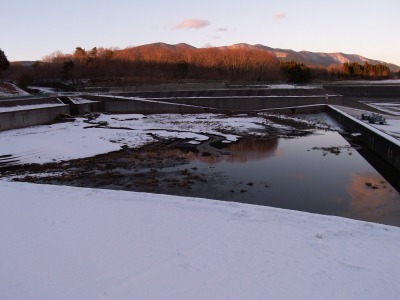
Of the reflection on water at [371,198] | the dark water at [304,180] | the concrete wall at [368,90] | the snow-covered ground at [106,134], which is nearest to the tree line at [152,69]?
the concrete wall at [368,90]

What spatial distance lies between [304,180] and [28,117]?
21.8 metres

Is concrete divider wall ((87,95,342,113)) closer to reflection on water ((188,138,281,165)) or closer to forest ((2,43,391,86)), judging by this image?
reflection on water ((188,138,281,165))

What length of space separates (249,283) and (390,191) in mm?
9082

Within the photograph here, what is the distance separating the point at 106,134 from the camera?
23562 mm

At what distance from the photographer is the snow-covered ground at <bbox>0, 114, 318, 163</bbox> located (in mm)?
17953

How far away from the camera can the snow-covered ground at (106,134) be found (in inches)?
707

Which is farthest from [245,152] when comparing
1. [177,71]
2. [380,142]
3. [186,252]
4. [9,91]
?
[177,71]

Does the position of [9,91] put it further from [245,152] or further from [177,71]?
[177,71]

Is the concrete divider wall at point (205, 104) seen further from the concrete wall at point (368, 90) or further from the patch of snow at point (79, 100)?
the concrete wall at point (368, 90)

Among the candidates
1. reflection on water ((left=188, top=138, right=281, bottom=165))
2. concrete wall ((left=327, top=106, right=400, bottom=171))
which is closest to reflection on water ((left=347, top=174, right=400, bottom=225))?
concrete wall ((left=327, top=106, right=400, bottom=171))

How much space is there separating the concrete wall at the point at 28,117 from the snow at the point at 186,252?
18341 millimetres

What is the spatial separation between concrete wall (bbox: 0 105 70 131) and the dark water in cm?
1512

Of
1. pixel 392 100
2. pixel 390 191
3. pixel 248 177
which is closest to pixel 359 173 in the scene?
pixel 390 191

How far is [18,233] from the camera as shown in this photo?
23.4 feet
